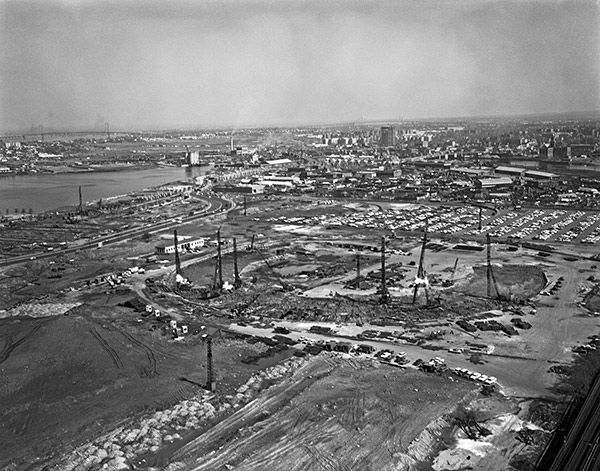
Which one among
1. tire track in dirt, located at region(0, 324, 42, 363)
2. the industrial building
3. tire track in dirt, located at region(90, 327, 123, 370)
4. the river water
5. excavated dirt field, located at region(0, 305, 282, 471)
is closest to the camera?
excavated dirt field, located at region(0, 305, 282, 471)

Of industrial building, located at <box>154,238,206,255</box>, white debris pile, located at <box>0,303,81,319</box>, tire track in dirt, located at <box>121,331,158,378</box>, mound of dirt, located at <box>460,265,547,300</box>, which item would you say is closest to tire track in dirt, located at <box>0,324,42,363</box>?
white debris pile, located at <box>0,303,81,319</box>

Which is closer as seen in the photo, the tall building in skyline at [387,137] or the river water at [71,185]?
the river water at [71,185]

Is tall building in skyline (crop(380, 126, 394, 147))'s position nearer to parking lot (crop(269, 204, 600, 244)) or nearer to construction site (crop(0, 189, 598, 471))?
parking lot (crop(269, 204, 600, 244))

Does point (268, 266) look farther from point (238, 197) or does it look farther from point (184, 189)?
point (184, 189)

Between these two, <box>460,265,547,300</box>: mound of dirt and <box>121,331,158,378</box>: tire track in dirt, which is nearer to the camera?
<box>121,331,158,378</box>: tire track in dirt

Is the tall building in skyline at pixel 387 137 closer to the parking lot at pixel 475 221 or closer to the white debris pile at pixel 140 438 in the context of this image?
the parking lot at pixel 475 221

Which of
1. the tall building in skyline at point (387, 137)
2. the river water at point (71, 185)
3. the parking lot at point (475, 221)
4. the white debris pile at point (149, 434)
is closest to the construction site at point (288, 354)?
the white debris pile at point (149, 434)
